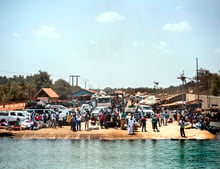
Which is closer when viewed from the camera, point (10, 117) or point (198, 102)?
point (10, 117)

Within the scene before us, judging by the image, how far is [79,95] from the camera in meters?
96.8

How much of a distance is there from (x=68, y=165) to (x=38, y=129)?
15128 millimetres

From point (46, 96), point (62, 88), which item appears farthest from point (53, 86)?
point (46, 96)

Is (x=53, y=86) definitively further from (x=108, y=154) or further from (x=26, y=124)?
(x=108, y=154)

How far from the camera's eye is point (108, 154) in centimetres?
2884

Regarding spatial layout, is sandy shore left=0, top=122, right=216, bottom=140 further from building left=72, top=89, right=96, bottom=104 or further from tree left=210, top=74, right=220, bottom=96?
building left=72, top=89, right=96, bottom=104

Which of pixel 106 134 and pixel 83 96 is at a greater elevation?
pixel 83 96

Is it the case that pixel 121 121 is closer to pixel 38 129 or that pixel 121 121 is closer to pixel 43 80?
pixel 38 129

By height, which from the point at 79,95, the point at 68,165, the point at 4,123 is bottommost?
the point at 68,165

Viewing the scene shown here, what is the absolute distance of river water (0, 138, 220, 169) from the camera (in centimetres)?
2545

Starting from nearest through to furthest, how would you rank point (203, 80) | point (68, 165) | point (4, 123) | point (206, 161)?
point (68, 165), point (206, 161), point (4, 123), point (203, 80)

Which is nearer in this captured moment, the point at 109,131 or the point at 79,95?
the point at 109,131

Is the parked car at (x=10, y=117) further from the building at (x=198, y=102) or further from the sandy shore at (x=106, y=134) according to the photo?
the building at (x=198, y=102)

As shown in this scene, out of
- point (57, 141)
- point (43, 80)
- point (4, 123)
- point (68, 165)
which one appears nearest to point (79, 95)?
point (43, 80)
